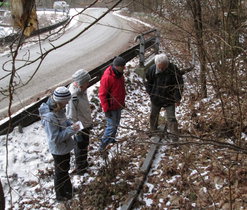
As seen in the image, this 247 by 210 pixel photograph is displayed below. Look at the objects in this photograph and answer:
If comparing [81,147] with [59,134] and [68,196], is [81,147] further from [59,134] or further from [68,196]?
[59,134]

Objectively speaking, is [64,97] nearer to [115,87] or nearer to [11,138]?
[115,87]

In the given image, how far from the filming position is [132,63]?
1166 centimetres

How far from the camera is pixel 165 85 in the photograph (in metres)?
5.88

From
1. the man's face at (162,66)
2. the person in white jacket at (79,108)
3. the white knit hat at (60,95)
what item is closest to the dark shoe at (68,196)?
the person in white jacket at (79,108)

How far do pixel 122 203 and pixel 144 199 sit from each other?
1.17 feet

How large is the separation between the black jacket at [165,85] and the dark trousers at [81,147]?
1.55 meters

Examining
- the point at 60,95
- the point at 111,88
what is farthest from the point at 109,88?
the point at 60,95

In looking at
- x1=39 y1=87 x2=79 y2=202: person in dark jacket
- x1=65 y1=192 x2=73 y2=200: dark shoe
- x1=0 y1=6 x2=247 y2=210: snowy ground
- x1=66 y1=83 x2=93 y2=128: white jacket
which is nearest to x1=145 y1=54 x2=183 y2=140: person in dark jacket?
x1=0 y1=6 x2=247 y2=210: snowy ground

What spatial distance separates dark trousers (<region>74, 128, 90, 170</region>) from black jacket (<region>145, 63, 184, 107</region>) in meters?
1.55

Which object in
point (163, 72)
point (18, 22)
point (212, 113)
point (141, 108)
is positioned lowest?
point (141, 108)

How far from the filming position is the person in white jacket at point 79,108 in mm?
4794

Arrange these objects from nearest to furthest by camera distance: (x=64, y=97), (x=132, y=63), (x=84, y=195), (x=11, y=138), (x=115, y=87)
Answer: (x=64, y=97), (x=84, y=195), (x=115, y=87), (x=11, y=138), (x=132, y=63)

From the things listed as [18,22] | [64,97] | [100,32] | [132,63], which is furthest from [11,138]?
[100,32]

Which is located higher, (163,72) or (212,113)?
(163,72)
